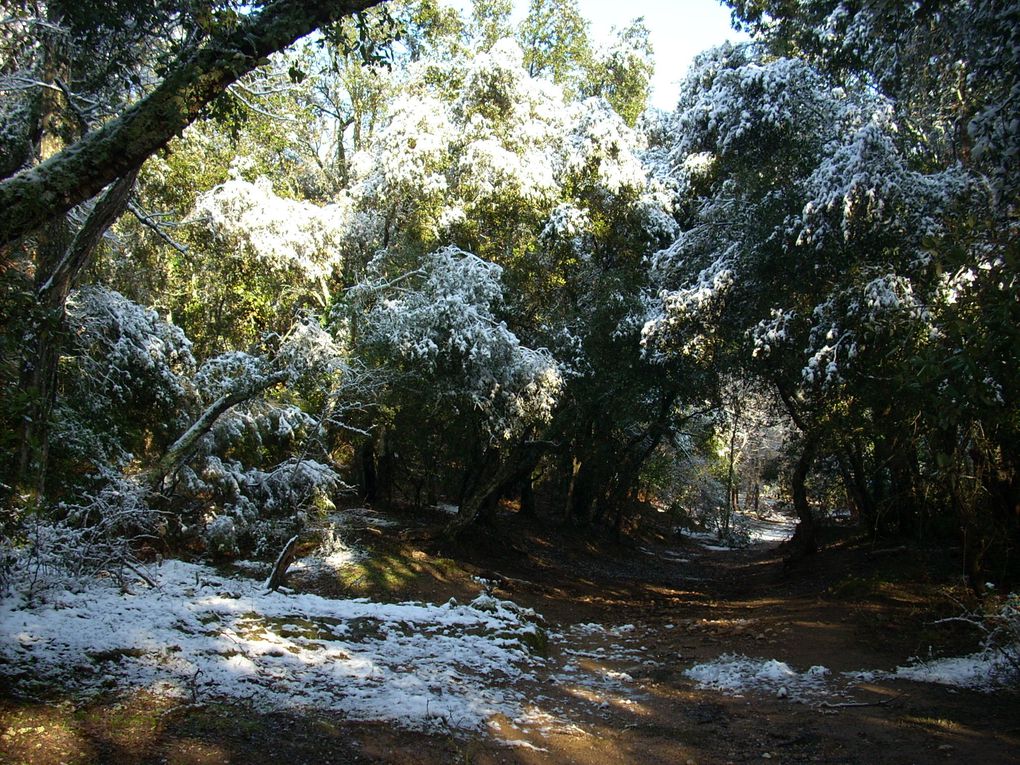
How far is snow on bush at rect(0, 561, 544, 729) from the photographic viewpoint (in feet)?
15.8

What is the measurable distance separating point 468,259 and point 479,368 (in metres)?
2.20

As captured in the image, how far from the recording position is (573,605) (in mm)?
12672

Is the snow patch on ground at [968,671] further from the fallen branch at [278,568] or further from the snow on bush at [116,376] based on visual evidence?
the snow on bush at [116,376]

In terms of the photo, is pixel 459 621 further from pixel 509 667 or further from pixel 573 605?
pixel 573 605

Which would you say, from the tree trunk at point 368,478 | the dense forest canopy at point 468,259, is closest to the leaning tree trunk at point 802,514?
the dense forest canopy at point 468,259

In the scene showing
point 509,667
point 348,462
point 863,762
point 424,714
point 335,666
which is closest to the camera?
point 863,762

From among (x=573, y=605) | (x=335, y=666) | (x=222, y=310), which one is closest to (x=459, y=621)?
(x=335, y=666)

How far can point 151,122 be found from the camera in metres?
3.70

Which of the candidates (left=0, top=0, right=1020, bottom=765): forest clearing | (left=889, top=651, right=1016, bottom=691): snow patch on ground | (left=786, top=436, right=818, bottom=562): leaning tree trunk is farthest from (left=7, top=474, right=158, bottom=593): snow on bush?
(left=786, top=436, right=818, bottom=562): leaning tree trunk

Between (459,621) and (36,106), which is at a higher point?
(36,106)

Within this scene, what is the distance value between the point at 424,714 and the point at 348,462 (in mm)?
14318

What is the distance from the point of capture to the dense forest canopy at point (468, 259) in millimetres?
5090

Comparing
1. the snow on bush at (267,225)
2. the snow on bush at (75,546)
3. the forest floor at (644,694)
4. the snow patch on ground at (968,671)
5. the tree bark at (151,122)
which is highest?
the snow on bush at (267,225)

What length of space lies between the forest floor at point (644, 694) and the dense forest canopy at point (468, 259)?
1309mm
